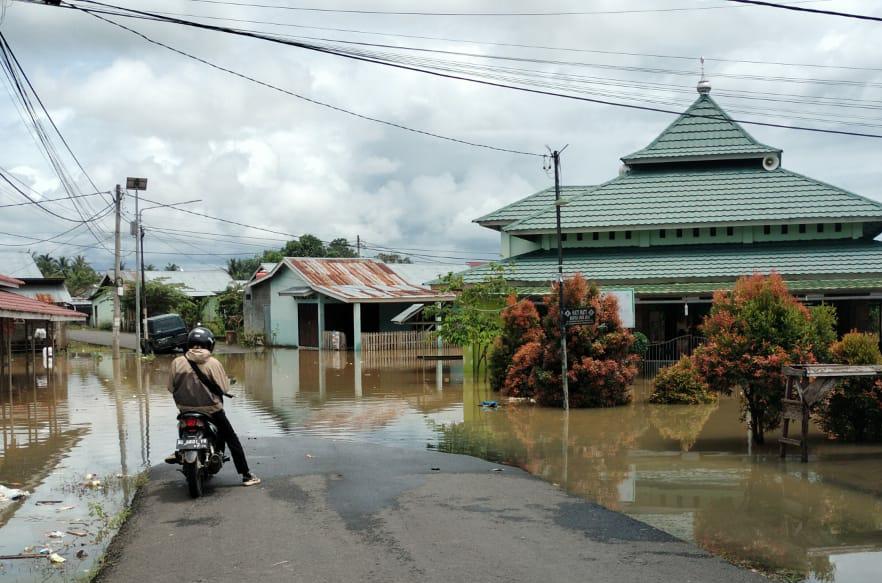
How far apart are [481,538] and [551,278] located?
19351 millimetres

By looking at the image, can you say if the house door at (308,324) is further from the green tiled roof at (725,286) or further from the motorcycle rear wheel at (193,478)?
the motorcycle rear wheel at (193,478)

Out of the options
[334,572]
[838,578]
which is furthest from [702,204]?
[334,572]

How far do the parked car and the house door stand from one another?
6.21m

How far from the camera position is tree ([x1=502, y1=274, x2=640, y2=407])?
2000 cm

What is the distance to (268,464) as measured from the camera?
38.2 feet

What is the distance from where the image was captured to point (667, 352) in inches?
1030

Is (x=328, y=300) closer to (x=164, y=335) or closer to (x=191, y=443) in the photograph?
(x=164, y=335)

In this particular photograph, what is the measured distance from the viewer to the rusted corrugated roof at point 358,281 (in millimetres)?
42031

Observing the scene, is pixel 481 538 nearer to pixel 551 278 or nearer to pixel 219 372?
pixel 219 372

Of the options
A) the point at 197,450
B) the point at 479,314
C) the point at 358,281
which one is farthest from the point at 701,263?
the point at 358,281

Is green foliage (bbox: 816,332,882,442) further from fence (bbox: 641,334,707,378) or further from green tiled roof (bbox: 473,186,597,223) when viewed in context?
green tiled roof (bbox: 473,186,597,223)

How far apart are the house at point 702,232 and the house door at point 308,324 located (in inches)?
626

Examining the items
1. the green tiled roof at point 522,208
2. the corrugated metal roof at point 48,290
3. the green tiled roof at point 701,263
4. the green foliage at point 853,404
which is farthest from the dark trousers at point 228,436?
the corrugated metal roof at point 48,290

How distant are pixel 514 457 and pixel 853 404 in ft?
19.0
